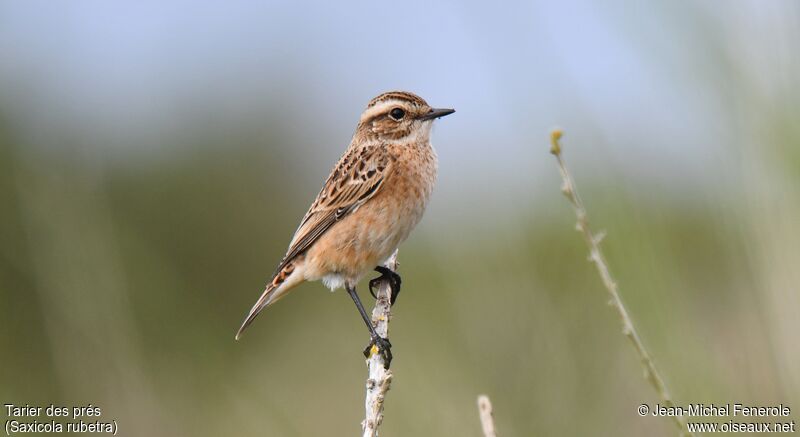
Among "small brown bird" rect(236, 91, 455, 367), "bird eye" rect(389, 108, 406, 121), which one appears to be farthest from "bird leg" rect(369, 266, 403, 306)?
"bird eye" rect(389, 108, 406, 121)

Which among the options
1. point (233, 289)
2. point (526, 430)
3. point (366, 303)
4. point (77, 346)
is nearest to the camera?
point (526, 430)

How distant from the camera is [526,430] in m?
3.31

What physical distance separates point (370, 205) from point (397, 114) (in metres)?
0.64

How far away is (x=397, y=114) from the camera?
527cm

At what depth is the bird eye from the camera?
207 inches

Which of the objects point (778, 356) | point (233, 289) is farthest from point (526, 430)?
point (233, 289)

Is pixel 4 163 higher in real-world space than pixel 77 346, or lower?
higher

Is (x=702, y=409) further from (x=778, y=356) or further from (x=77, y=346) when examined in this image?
(x=77, y=346)

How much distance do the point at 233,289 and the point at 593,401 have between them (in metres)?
7.91

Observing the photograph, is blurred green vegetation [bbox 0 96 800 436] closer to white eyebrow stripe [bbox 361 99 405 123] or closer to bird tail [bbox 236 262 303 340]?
bird tail [bbox 236 262 303 340]

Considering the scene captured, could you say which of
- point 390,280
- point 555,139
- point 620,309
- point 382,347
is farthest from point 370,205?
point 620,309

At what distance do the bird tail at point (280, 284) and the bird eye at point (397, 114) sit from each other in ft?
3.51

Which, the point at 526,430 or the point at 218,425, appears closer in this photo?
the point at 526,430

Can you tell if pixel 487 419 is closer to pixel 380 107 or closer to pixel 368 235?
pixel 368 235
